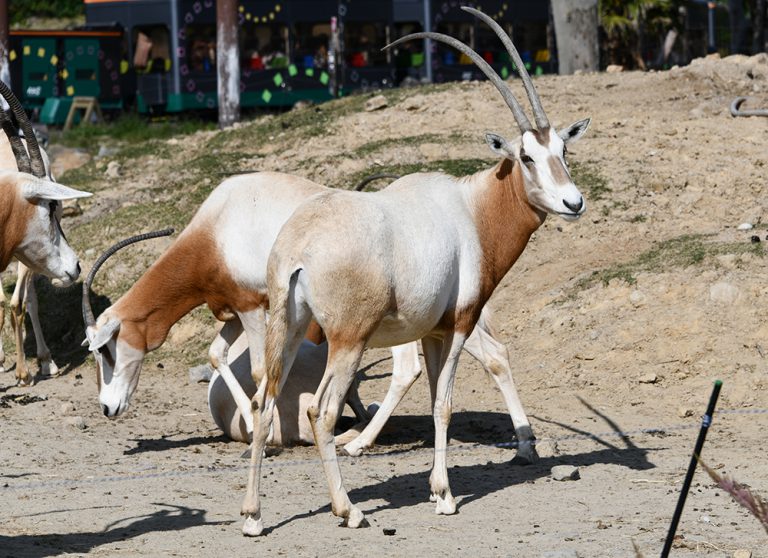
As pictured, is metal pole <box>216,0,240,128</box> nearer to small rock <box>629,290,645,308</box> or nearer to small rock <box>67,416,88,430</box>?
small rock <box>629,290,645,308</box>

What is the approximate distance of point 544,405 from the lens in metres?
9.62

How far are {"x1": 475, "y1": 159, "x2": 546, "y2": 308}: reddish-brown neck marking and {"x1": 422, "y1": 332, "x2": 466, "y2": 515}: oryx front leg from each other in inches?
20.8

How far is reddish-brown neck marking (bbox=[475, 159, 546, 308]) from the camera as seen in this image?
24.9 feet

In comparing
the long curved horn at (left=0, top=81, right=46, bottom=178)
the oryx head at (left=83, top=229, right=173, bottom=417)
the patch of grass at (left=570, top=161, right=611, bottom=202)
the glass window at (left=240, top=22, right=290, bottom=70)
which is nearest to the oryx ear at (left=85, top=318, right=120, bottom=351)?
the oryx head at (left=83, top=229, right=173, bottom=417)

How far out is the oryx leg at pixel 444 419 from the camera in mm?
7020

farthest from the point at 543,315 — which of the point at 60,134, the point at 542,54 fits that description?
the point at 542,54

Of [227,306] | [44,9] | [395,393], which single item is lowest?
[395,393]

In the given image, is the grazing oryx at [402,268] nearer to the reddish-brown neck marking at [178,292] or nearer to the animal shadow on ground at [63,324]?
the reddish-brown neck marking at [178,292]

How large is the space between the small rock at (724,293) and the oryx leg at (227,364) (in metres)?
3.54

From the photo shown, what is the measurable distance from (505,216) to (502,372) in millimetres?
1245

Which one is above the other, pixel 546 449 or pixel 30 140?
pixel 30 140

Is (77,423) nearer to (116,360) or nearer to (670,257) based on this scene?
(116,360)

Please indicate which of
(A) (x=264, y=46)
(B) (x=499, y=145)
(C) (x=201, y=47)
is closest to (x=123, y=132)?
(C) (x=201, y=47)

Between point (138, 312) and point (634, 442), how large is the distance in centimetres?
330
